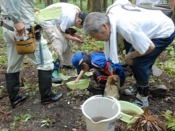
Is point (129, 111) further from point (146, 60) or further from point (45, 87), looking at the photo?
point (45, 87)

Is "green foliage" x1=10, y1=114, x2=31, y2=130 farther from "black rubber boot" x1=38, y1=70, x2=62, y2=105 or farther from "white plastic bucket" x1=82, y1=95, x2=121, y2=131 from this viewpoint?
"white plastic bucket" x1=82, y1=95, x2=121, y2=131

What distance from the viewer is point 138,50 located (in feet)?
9.62

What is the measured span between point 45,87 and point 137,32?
1491 millimetres

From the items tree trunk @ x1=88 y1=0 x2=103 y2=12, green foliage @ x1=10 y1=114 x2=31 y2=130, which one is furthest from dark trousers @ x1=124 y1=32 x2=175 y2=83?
tree trunk @ x1=88 y1=0 x2=103 y2=12

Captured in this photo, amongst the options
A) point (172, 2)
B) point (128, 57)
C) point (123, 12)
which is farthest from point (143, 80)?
point (172, 2)

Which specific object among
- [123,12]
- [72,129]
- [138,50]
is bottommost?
[72,129]

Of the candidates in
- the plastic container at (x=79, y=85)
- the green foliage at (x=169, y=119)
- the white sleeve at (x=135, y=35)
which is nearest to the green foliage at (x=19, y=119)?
the plastic container at (x=79, y=85)

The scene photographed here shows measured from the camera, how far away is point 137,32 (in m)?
2.81

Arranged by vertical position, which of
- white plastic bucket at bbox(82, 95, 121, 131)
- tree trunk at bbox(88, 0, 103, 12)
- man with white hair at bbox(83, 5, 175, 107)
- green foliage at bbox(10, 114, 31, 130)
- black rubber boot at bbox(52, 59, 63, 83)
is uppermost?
man with white hair at bbox(83, 5, 175, 107)

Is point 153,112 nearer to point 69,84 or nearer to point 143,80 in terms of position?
point 143,80

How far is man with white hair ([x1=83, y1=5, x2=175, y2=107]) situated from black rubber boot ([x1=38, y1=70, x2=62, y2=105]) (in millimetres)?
892

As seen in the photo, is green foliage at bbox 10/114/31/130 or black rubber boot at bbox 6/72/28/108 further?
black rubber boot at bbox 6/72/28/108

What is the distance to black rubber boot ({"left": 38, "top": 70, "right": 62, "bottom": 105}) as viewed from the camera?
11.2 ft

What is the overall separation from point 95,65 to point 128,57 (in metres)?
0.67
